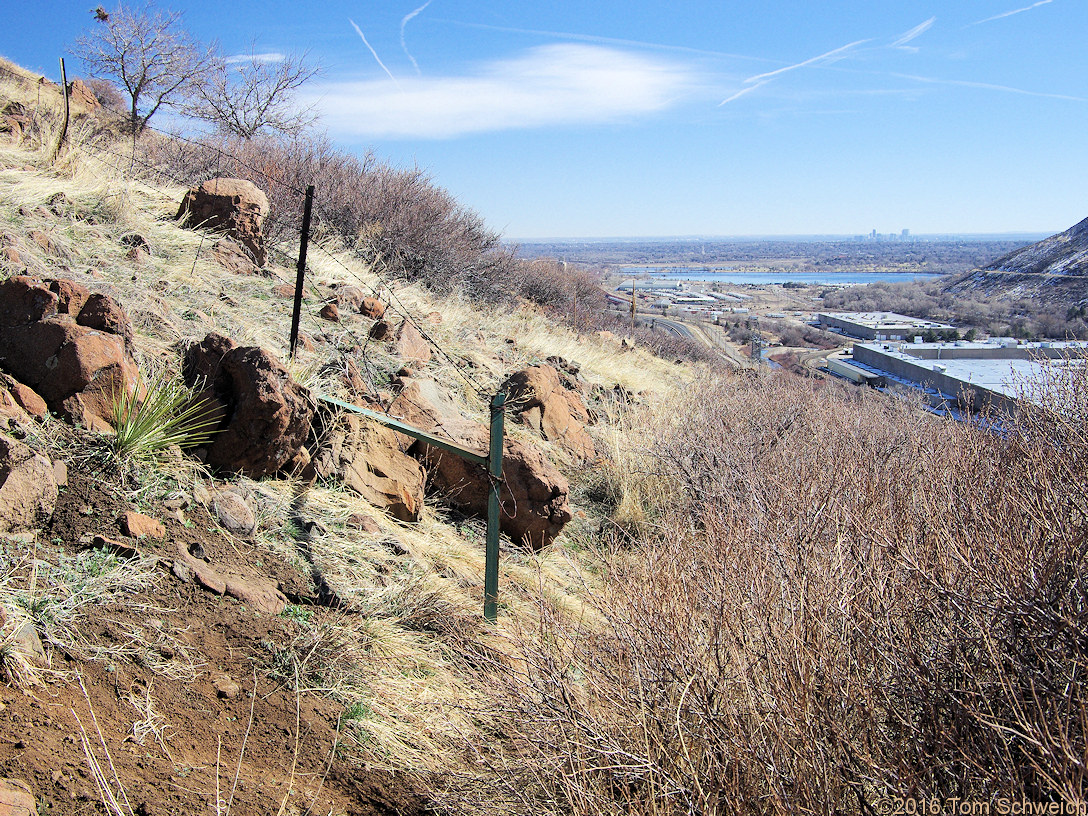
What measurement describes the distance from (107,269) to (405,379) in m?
2.44

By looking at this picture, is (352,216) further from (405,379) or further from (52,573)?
(52,573)

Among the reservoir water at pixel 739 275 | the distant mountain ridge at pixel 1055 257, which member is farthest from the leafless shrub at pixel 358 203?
the reservoir water at pixel 739 275

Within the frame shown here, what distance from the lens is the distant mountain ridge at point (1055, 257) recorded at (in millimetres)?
30281

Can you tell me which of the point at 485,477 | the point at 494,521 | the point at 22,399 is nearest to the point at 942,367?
the point at 485,477

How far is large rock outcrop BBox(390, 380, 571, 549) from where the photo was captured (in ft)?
18.3

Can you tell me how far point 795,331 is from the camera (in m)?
36.7

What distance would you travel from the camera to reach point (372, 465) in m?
5.27

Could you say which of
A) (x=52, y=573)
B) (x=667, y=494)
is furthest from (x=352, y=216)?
(x=52, y=573)

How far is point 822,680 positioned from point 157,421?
3452mm

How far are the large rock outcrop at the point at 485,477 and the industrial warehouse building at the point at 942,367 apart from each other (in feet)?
19.9

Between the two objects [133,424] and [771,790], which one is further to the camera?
[133,424]

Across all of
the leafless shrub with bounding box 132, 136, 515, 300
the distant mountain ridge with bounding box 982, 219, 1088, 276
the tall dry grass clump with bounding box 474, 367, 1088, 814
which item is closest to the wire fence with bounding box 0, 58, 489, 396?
the leafless shrub with bounding box 132, 136, 515, 300

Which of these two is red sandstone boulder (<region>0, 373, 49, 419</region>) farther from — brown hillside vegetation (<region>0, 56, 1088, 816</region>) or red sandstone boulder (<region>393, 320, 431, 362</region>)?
red sandstone boulder (<region>393, 320, 431, 362</region>)

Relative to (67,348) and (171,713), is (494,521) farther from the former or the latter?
(67,348)
